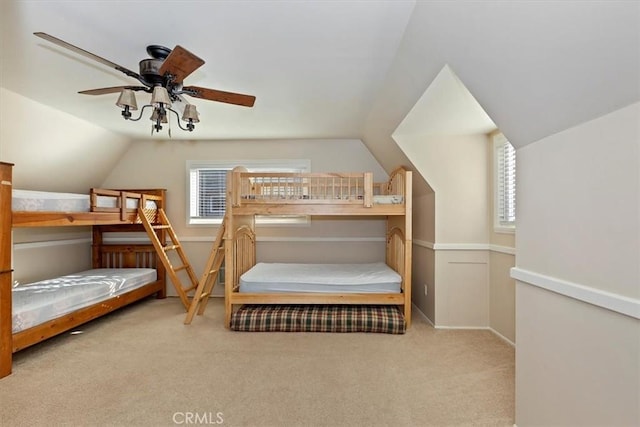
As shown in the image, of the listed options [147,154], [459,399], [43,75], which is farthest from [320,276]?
[147,154]

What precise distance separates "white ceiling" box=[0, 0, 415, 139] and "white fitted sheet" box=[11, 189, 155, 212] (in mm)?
916

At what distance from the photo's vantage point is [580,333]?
4.28ft

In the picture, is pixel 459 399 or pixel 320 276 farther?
pixel 320 276

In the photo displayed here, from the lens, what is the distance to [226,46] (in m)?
2.18

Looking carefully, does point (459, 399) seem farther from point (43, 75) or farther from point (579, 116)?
point (43, 75)

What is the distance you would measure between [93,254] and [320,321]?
375cm

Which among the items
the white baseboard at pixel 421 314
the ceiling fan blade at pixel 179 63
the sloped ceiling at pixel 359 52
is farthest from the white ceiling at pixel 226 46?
the white baseboard at pixel 421 314

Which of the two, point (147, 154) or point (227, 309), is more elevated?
point (147, 154)

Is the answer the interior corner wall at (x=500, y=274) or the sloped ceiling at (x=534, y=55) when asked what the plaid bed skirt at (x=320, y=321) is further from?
the sloped ceiling at (x=534, y=55)

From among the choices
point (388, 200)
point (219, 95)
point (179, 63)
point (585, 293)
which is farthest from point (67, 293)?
point (585, 293)

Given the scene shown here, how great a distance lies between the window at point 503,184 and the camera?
310cm

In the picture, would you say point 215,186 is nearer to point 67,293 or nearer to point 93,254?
point 93,254

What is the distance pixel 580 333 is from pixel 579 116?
885 millimetres
